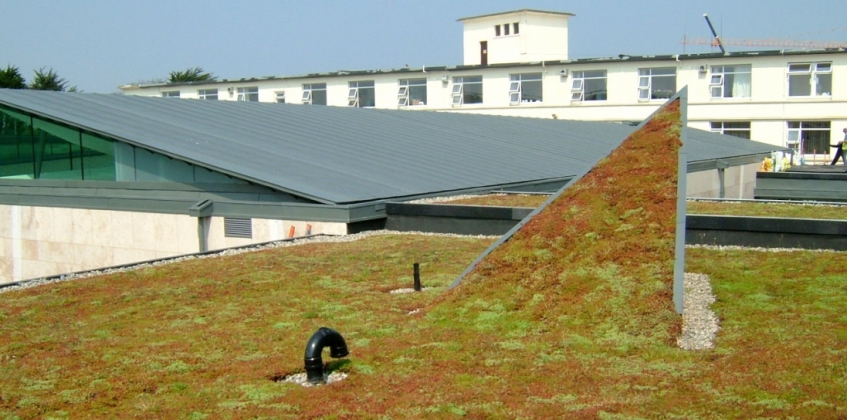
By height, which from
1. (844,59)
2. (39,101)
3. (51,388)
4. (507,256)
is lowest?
(51,388)

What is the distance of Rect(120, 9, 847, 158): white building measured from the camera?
43531 mm

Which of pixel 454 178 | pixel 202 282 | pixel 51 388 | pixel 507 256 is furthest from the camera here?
pixel 454 178

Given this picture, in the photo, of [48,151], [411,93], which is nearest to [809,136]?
[411,93]

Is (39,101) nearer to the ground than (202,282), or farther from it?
farther from it

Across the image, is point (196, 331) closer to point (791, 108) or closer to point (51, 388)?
point (51, 388)

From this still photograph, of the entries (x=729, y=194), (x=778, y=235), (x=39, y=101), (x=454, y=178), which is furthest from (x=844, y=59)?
(x=39, y=101)

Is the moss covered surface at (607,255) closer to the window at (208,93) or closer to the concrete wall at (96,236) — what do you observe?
the concrete wall at (96,236)

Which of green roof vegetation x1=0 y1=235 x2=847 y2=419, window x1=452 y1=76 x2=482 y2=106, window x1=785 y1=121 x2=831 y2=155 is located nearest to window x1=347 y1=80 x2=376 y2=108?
window x1=452 y1=76 x2=482 y2=106

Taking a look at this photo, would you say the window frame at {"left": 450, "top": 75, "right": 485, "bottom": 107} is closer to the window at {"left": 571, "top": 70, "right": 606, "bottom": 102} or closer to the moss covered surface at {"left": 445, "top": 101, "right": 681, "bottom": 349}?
the window at {"left": 571, "top": 70, "right": 606, "bottom": 102}

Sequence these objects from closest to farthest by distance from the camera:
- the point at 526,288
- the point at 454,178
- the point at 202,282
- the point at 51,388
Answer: the point at 51,388 < the point at 526,288 < the point at 202,282 < the point at 454,178

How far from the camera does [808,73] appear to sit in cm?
4322

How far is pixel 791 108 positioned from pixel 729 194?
16.4 meters

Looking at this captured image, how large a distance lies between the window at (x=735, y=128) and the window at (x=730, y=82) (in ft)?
4.73

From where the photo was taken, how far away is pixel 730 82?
45.7 metres
